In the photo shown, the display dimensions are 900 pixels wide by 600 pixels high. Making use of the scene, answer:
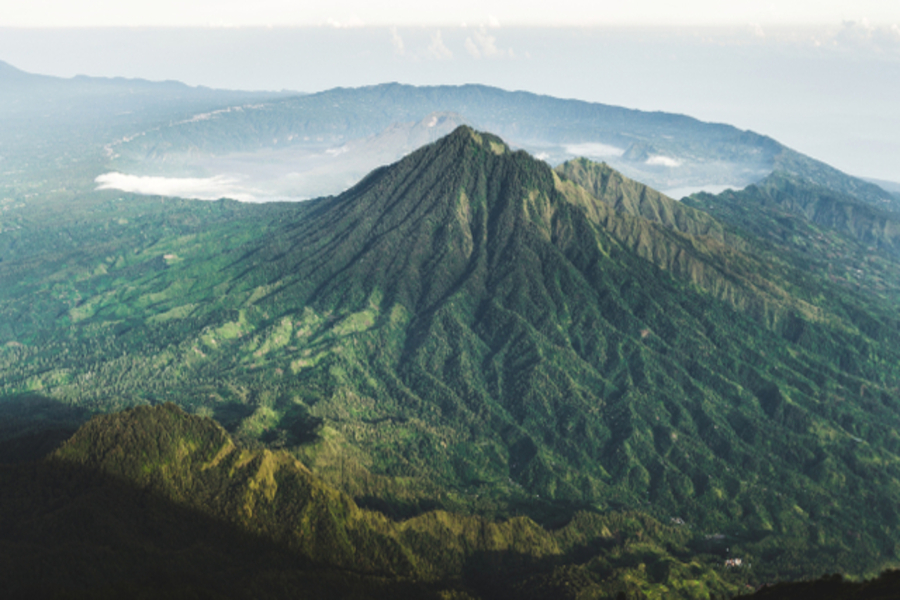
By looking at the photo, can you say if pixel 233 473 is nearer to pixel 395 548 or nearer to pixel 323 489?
pixel 323 489

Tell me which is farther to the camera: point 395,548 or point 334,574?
point 395,548

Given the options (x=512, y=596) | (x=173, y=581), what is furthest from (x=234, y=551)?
(x=512, y=596)

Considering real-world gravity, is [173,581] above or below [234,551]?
above

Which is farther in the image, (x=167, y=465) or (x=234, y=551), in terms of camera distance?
(x=167, y=465)

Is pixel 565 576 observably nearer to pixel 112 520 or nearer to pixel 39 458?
pixel 112 520

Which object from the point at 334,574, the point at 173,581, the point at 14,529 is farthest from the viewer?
the point at 334,574

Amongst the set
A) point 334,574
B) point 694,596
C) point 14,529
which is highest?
point 14,529

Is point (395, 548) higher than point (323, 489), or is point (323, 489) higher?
point (323, 489)

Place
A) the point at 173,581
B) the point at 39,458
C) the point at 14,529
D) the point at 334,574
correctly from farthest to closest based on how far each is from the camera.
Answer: the point at 39,458
the point at 334,574
the point at 14,529
the point at 173,581

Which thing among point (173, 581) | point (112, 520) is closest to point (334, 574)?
point (173, 581)
